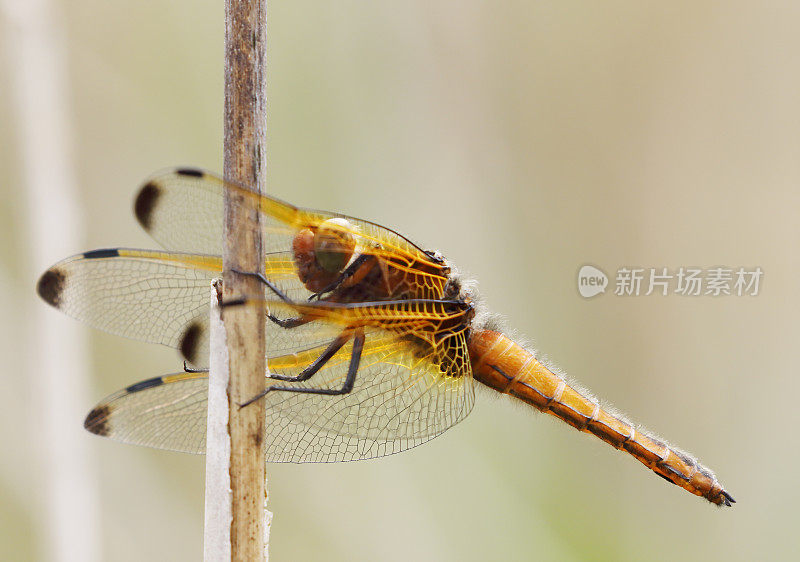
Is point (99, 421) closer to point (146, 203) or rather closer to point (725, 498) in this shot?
point (146, 203)

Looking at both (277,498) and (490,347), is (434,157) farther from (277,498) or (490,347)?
(277,498)

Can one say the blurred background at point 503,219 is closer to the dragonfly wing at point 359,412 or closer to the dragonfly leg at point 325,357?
the dragonfly wing at point 359,412

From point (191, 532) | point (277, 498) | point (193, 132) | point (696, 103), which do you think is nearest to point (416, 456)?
point (277, 498)

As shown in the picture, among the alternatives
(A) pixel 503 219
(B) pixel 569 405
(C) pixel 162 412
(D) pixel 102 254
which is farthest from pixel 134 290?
(A) pixel 503 219

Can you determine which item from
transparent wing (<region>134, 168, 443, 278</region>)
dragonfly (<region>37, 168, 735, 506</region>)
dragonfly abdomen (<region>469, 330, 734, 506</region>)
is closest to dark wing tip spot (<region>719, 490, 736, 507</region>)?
dragonfly abdomen (<region>469, 330, 734, 506</region>)

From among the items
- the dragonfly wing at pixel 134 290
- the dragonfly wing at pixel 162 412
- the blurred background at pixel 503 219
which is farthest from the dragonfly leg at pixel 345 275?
the blurred background at pixel 503 219
